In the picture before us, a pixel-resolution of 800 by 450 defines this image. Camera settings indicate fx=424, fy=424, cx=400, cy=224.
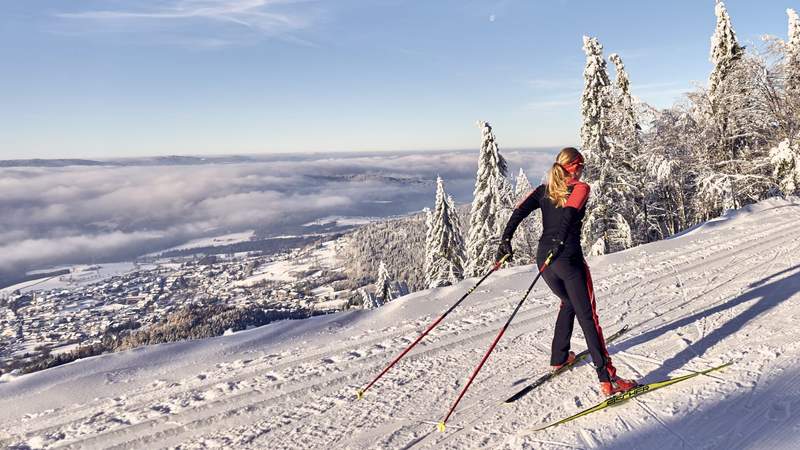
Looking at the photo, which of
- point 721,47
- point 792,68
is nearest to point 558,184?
point 792,68

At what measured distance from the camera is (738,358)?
4.46 m

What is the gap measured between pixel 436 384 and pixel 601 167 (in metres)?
20.4

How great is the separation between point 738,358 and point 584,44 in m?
21.4

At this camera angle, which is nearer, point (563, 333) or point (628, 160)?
point (563, 333)

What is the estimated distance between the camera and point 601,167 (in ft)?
→ 70.9

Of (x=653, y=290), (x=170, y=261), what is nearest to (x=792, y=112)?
(x=653, y=290)

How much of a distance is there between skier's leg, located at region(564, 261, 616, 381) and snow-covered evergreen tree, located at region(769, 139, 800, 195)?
20445mm

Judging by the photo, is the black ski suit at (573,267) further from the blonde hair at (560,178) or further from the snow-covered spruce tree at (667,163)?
the snow-covered spruce tree at (667,163)

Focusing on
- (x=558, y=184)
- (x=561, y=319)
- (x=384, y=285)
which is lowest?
(x=384, y=285)

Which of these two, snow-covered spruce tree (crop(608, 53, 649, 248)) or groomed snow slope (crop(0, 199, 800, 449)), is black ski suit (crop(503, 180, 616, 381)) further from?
snow-covered spruce tree (crop(608, 53, 649, 248))

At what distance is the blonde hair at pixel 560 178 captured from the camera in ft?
12.6

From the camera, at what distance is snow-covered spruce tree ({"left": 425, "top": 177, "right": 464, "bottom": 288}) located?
1010 inches

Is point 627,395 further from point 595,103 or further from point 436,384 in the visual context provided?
point 595,103

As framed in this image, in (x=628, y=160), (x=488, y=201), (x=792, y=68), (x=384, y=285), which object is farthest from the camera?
(x=384, y=285)
